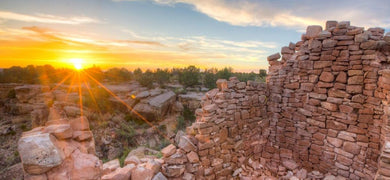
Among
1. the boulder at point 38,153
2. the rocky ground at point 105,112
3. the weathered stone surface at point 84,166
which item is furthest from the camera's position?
the rocky ground at point 105,112

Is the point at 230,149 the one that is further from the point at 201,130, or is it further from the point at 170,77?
the point at 170,77

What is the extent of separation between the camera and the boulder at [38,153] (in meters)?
2.43

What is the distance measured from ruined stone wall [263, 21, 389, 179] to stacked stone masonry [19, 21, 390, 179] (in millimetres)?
18

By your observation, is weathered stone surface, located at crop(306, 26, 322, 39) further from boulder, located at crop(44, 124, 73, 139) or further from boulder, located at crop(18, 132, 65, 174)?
boulder, located at crop(18, 132, 65, 174)

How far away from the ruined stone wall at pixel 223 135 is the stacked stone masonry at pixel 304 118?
1.0 inches

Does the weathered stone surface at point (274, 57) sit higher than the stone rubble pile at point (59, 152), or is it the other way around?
the weathered stone surface at point (274, 57)

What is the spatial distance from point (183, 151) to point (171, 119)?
15.3 metres

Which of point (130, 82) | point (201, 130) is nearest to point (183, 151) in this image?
point (201, 130)

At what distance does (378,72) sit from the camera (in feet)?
12.3

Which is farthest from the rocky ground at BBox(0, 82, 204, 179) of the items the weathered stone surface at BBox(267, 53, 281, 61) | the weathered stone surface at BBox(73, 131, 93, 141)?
the weathered stone surface at BBox(73, 131, 93, 141)

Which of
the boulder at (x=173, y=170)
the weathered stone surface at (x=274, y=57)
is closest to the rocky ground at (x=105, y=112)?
the boulder at (x=173, y=170)

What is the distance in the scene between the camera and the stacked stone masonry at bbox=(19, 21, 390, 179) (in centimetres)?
388

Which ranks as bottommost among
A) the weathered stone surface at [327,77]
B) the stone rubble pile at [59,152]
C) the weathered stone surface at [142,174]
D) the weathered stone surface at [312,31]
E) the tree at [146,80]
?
the weathered stone surface at [142,174]

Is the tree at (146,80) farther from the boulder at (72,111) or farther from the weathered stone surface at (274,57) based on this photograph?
the weathered stone surface at (274,57)
